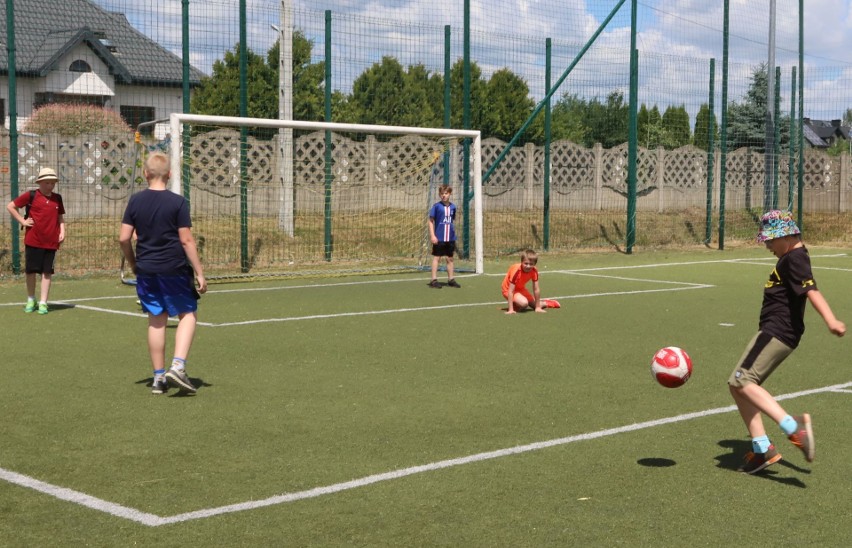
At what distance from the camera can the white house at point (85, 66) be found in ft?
58.1

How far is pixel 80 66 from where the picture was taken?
17.5m

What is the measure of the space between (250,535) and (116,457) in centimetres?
181

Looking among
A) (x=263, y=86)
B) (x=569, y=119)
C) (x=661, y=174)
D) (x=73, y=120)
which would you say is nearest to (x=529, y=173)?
(x=569, y=119)

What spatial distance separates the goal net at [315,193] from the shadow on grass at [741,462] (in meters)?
12.0

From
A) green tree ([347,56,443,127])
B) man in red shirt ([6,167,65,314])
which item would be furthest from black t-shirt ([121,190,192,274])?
green tree ([347,56,443,127])

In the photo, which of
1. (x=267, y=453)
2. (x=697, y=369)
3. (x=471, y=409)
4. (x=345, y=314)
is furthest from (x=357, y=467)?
(x=345, y=314)

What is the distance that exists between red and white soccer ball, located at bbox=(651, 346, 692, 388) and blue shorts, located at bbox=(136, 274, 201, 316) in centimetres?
377

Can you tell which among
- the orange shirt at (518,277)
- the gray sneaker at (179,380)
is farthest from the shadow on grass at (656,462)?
the orange shirt at (518,277)

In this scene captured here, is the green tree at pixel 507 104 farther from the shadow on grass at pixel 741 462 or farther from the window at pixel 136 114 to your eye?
the shadow on grass at pixel 741 462

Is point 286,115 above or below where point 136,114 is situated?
above

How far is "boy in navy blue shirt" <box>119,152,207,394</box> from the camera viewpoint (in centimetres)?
868

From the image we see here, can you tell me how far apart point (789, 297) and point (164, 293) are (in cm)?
470

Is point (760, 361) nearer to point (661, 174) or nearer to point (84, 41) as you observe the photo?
point (84, 41)

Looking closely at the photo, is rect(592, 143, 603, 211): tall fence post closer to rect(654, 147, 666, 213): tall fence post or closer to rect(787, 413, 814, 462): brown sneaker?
rect(654, 147, 666, 213): tall fence post
